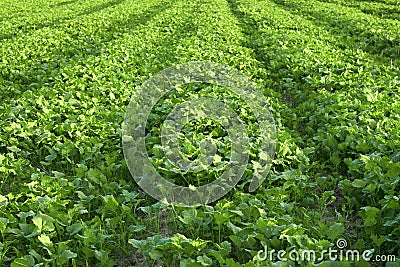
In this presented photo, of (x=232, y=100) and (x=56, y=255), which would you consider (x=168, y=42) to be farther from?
(x=56, y=255)

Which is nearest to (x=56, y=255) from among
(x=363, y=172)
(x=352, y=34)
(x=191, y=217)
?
(x=191, y=217)

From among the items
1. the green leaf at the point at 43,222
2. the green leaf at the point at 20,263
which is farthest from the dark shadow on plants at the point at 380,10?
the green leaf at the point at 20,263

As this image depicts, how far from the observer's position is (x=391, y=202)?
3752 millimetres

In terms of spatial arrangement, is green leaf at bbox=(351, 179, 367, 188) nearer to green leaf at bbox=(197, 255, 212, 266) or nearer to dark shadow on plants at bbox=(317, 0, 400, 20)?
green leaf at bbox=(197, 255, 212, 266)

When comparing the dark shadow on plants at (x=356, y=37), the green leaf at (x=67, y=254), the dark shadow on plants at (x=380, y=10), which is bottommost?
the dark shadow on plants at (x=380, y=10)

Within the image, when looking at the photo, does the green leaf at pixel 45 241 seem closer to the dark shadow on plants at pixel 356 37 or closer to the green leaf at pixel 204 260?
the green leaf at pixel 204 260

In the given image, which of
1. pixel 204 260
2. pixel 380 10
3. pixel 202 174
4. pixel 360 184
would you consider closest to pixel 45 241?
pixel 204 260
